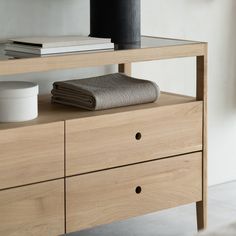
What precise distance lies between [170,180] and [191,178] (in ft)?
0.34

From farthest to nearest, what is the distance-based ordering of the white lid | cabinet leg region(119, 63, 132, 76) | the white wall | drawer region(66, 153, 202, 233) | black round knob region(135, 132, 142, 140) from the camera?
cabinet leg region(119, 63, 132, 76) < the white wall < black round knob region(135, 132, 142, 140) < drawer region(66, 153, 202, 233) < the white lid

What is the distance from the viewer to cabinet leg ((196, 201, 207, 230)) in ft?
8.95

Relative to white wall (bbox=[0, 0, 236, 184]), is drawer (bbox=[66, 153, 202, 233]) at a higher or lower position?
lower

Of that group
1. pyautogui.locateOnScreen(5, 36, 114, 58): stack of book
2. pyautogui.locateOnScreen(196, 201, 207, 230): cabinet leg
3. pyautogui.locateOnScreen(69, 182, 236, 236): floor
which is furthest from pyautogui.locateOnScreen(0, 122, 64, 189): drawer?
pyautogui.locateOnScreen(196, 201, 207, 230): cabinet leg

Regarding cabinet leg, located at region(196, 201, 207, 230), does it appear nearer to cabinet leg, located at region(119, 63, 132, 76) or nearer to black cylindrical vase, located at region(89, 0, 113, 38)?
cabinet leg, located at region(119, 63, 132, 76)

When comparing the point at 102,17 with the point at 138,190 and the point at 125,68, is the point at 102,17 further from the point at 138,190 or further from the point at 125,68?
the point at 138,190

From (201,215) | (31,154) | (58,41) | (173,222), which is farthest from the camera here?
(173,222)

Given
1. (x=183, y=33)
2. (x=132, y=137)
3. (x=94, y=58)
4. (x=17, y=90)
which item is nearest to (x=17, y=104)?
(x=17, y=90)

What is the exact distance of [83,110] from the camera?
243cm

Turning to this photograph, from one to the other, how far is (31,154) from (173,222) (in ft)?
2.86

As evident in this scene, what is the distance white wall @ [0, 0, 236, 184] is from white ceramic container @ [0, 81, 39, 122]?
393 mm

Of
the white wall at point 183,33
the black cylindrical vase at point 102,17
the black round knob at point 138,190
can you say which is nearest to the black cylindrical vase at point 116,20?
the black cylindrical vase at point 102,17

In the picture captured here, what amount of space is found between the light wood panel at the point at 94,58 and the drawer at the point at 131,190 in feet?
1.18

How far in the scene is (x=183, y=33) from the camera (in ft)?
10.2
